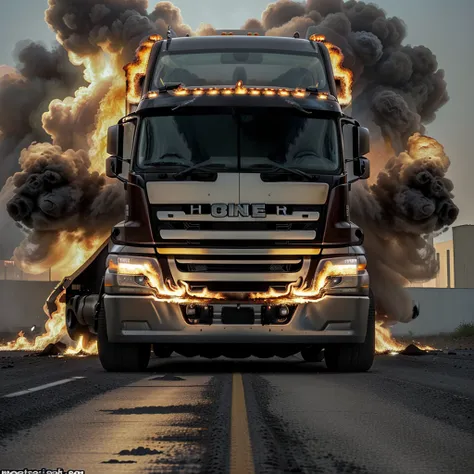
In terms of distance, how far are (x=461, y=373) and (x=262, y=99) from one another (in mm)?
4721

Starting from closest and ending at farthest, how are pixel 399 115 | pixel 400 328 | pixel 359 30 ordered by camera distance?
pixel 399 115 < pixel 359 30 < pixel 400 328

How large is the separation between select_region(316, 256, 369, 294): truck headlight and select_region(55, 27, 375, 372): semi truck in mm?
15

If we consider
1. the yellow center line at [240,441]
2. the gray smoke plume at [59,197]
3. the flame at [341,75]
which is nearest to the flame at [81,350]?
the gray smoke plume at [59,197]

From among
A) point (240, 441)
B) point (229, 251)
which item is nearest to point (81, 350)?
point (229, 251)

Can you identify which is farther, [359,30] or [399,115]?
[359,30]

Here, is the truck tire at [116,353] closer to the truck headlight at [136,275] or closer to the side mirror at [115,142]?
the truck headlight at [136,275]

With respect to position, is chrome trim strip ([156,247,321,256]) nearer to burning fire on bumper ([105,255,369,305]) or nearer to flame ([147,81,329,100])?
burning fire on bumper ([105,255,369,305])

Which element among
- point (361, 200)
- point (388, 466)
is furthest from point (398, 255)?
point (388, 466)

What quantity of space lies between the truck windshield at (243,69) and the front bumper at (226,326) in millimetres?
3038

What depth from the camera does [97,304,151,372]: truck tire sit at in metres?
13.4

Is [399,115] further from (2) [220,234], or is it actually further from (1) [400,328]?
(2) [220,234]

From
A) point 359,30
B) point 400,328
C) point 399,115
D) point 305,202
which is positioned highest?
point 359,30

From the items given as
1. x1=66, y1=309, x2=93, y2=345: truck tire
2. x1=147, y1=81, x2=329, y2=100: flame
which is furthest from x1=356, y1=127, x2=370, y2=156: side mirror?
x1=66, y1=309, x2=93, y2=345: truck tire

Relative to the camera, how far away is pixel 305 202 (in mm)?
12703
